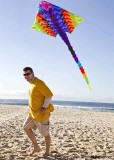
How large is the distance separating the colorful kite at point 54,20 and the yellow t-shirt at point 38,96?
951 millimetres

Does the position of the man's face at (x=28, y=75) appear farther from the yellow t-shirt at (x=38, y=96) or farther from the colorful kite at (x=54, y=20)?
the colorful kite at (x=54, y=20)

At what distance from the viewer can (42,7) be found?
5996mm

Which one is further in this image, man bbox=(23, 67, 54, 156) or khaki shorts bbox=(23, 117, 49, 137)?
khaki shorts bbox=(23, 117, 49, 137)

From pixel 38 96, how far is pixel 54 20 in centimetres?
143

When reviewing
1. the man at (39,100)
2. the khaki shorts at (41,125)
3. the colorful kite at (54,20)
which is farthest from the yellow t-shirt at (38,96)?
the colorful kite at (54,20)

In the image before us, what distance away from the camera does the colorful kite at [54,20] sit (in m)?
5.98

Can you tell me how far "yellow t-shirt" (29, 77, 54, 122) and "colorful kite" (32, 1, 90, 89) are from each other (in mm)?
951

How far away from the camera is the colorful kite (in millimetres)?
5980

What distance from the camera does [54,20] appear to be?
6.00 meters

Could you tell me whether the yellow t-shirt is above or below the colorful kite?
below

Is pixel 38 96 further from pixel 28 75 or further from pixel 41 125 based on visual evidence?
pixel 41 125

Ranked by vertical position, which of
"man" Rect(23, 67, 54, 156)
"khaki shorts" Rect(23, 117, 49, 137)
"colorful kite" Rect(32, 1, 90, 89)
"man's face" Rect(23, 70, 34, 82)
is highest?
"colorful kite" Rect(32, 1, 90, 89)

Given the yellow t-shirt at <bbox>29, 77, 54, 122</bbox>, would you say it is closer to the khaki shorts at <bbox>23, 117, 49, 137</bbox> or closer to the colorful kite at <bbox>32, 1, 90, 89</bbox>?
the khaki shorts at <bbox>23, 117, 49, 137</bbox>

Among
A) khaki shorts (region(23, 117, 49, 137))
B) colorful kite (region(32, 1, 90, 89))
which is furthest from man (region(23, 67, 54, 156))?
colorful kite (region(32, 1, 90, 89))
